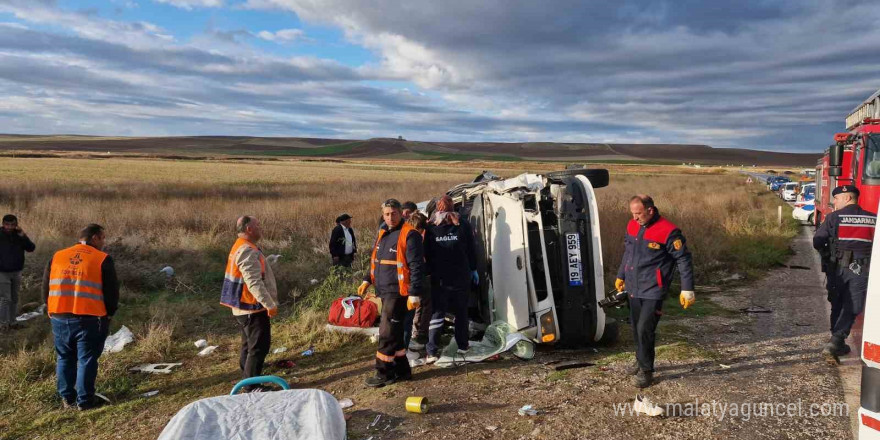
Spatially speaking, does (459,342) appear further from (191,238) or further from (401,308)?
(191,238)

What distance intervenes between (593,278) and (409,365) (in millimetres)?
1939

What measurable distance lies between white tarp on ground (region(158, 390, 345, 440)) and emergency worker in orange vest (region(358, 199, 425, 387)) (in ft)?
5.72

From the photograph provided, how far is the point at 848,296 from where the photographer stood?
16.6 feet

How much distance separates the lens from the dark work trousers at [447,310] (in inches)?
214

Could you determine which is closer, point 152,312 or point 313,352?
point 313,352

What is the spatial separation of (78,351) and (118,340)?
1.92m

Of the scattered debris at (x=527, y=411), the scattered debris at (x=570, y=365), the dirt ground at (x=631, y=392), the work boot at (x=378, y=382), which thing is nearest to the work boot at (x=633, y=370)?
the dirt ground at (x=631, y=392)

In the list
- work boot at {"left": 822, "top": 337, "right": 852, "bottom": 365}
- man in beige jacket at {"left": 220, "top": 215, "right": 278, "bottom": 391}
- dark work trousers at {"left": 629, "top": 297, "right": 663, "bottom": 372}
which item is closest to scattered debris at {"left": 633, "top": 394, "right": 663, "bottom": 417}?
→ dark work trousers at {"left": 629, "top": 297, "right": 663, "bottom": 372}

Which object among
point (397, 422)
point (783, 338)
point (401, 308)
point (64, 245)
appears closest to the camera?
point (397, 422)

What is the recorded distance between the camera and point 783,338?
5871mm

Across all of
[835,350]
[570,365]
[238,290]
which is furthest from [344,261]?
[835,350]

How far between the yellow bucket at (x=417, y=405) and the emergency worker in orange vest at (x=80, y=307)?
278cm

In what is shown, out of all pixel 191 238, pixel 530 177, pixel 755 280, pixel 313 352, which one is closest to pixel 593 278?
pixel 530 177

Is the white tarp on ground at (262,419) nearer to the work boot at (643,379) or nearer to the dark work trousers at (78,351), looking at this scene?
the dark work trousers at (78,351)
